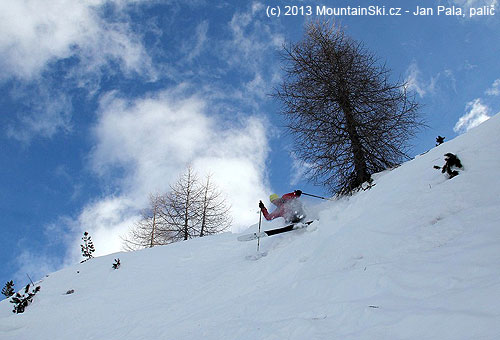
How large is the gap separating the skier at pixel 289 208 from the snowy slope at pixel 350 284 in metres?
0.81

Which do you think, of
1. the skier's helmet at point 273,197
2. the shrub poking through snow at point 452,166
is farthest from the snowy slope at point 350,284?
the skier's helmet at point 273,197

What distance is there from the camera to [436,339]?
235 cm

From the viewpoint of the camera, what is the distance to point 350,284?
13.0ft

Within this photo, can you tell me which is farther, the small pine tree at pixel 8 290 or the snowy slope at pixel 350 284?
the small pine tree at pixel 8 290

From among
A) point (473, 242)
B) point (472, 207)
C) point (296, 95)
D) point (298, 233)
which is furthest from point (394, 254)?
point (296, 95)

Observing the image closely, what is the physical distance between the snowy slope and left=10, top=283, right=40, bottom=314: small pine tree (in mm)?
391

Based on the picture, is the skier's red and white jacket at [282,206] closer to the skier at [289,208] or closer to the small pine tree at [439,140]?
the skier at [289,208]

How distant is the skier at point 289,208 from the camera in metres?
9.27

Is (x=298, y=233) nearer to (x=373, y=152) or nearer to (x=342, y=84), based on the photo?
(x=373, y=152)

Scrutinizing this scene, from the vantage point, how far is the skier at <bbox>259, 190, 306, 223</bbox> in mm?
9273

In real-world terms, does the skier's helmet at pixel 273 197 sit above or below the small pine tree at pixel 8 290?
above

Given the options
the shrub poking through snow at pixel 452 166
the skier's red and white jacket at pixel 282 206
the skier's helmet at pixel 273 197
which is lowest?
the shrub poking through snow at pixel 452 166

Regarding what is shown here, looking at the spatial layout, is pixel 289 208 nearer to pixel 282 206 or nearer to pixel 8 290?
pixel 282 206

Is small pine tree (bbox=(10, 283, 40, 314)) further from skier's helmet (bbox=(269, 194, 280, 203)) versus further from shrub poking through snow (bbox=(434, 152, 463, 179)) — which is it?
shrub poking through snow (bbox=(434, 152, 463, 179))
